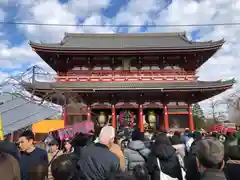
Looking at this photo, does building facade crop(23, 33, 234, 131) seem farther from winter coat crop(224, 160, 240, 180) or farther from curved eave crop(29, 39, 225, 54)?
winter coat crop(224, 160, 240, 180)

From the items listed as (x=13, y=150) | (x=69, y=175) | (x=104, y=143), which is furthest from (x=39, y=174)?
(x=13, y=150)

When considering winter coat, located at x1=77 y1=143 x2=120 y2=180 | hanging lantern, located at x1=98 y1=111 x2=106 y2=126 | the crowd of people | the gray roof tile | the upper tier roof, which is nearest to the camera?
the crowd of people

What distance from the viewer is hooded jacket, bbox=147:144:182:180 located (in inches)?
147

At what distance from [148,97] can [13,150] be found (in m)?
14.3

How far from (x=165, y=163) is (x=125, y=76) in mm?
13515

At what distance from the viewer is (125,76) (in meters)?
17.1

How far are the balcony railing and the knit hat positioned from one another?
14.9m

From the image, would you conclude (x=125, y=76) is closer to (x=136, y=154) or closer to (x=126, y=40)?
(x=126, y=40)

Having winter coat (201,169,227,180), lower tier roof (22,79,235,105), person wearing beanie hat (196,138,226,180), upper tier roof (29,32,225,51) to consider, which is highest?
upper tier roof (29,32,225,51)

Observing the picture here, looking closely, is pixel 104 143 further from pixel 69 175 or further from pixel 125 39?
pixel 125 39

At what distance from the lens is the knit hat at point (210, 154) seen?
2.12 meters

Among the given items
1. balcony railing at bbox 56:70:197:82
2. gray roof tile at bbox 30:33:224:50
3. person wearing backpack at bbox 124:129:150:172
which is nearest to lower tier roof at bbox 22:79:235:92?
balcony railing at bbox 56:70:197:82

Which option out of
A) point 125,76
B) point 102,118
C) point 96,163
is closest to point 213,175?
point 96,163

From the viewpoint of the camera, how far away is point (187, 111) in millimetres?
17078
